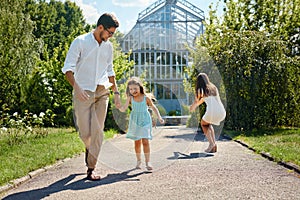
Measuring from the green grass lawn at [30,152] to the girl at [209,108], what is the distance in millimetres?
2409

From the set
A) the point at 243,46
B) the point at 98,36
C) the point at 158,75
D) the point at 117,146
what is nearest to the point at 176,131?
the point at 117,146

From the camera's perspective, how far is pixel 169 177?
615 cm

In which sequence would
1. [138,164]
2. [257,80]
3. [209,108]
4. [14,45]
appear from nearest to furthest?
[138,164], [209,108], [257,80], [14,45]

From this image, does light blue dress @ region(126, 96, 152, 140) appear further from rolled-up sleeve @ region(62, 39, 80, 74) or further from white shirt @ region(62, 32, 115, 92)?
rolled-up sleeve @ region(62, 39, 80, 74)

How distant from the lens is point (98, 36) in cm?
602

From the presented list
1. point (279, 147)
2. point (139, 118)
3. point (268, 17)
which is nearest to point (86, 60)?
point (139, 118)

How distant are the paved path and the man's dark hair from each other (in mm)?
1892

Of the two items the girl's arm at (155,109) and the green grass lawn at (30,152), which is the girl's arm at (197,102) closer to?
the girl's arm at (155,109)

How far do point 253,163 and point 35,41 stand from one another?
845 inches

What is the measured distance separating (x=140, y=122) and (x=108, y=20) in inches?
64.7

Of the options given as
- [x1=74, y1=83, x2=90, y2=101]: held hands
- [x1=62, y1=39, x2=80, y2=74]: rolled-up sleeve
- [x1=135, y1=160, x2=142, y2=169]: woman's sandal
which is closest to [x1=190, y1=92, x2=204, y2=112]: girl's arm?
[x1=135, y1=160, x2=142, y2=169]: woman's sandal

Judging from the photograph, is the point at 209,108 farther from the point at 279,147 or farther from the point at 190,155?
the point at 279,147

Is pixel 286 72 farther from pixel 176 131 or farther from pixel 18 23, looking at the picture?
pixel 18 23

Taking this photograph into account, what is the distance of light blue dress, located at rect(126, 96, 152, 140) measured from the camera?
22.4ft
